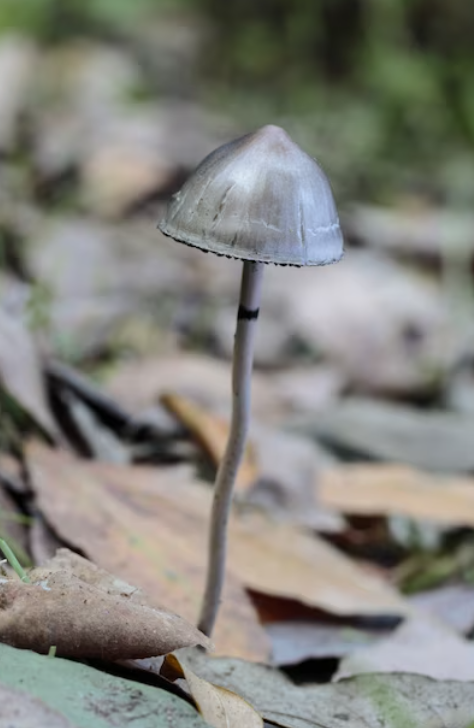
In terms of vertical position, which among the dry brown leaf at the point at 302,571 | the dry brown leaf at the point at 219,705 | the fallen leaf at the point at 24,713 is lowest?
the fallen leaf at the point at 24,713

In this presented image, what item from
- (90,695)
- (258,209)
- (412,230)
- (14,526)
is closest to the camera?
(90,695)

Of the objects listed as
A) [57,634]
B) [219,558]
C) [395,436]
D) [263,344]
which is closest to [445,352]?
[263,344]

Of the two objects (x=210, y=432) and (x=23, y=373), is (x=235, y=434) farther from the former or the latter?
(x=210, y=432)

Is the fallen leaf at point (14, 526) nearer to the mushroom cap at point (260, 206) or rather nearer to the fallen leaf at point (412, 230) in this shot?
the mushroom cap at point (260, 206)

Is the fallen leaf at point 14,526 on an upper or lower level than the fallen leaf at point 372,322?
lower

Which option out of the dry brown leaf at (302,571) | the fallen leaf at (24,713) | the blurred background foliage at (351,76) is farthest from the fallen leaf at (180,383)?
the blurred background foliage at (351,76)

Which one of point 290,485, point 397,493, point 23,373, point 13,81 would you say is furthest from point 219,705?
point 13,81

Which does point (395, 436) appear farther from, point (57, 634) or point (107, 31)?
point (107, 31)
